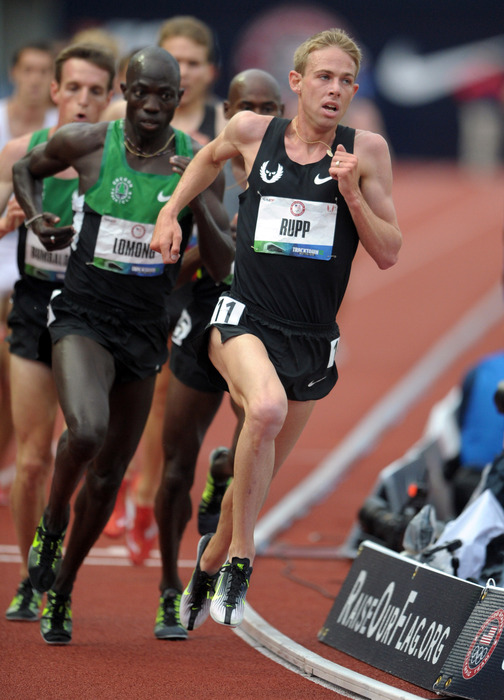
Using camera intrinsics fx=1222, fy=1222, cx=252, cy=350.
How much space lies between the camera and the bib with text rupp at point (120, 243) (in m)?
5.42

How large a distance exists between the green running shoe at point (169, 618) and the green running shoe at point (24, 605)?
0.61 meters

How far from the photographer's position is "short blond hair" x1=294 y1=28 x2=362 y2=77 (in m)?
4.98

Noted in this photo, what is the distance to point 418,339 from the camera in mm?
16922

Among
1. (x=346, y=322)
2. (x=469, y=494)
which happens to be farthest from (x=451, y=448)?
(x=346, y=322)

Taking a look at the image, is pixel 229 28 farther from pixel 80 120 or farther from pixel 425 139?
pixel 80 120

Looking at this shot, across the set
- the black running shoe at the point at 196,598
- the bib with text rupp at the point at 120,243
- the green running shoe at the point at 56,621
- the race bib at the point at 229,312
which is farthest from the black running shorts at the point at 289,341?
the green running shoe at the point at 56,621

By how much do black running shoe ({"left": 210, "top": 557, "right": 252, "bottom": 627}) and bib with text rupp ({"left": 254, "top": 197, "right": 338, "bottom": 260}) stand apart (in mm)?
1271

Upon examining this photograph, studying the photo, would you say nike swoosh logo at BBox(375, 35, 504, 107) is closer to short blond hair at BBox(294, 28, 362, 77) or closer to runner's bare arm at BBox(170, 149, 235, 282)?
runner's bare arm at BBox(170, 149, 235, 282)

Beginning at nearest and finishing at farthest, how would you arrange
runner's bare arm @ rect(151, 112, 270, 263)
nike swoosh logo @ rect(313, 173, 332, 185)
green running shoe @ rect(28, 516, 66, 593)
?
nike swoosh logo @ rect(313, 173, 332, 185)
runner's bare arm @ rect(151, 112, 270, 263)
green running shoe @ rect(28, 516, 66, 593)

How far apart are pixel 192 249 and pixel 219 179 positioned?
76 centimetres

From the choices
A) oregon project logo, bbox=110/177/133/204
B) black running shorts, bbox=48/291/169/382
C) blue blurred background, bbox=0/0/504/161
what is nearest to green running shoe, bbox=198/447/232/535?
black running shorts, bbox=48/291/169/382

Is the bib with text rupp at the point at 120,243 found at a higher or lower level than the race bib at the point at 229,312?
higher

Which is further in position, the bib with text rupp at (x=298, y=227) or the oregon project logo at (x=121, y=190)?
the oregon project logo at (x=121, y=190)

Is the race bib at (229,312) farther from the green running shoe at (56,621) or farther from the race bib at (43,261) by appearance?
the green running shoe at (56,621)
